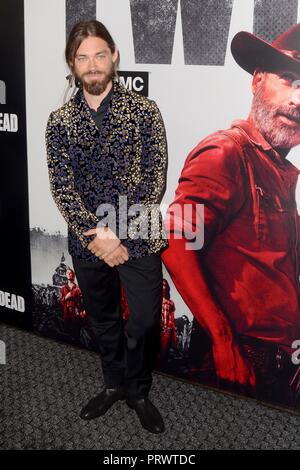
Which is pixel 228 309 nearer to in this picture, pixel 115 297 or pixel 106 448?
pixel 115 297

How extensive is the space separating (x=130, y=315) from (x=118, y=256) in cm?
27

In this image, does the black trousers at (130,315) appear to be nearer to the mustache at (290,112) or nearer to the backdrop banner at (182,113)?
the backdrop banner at (182,113)

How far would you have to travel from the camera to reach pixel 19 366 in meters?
2.52

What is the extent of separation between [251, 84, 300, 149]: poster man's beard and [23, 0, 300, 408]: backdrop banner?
1.5 inches

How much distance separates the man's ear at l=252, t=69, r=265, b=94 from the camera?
197 cm

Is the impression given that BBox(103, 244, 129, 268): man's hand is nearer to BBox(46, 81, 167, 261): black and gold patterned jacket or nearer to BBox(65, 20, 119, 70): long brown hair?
BBox(46, 81, 167, 261): black and gold patterned jacket

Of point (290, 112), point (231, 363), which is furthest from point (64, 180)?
point (231, 363)

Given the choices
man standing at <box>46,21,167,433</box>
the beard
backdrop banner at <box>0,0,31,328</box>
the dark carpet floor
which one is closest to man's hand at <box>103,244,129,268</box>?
man standing at <box>46,21,167,433</box>

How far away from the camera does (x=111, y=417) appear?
2139mm

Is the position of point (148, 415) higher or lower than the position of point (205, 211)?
lower

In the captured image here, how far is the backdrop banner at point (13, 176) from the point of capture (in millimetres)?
2467

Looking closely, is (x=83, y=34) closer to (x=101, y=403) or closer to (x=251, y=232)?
(x=251, y=232)
